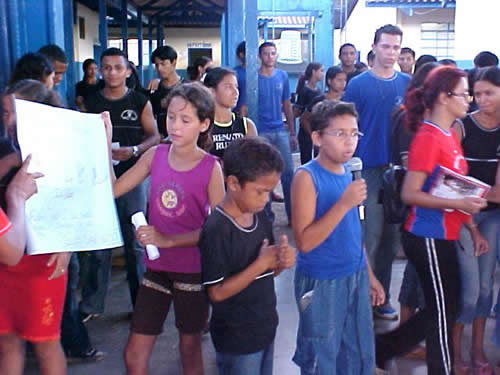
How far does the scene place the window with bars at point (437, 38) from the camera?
19281mm

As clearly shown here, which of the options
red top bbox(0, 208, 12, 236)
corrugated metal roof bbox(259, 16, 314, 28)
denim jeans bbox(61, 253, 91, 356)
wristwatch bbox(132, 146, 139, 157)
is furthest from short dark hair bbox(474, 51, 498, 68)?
corrugated metal roof bbox(259, 16, 314, 28)

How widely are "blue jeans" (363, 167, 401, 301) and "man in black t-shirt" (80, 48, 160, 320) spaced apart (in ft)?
4.82

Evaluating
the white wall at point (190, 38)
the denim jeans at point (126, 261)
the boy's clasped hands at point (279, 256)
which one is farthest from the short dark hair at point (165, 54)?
the white wall at point (190, 38)

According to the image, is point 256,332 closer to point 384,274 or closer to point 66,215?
point 66,215

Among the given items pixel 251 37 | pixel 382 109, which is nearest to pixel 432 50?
pixel 251 37

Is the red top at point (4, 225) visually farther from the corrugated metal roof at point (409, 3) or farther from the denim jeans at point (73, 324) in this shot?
the corrugated metal roof at point (409, 3)

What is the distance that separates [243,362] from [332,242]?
66 centimetres

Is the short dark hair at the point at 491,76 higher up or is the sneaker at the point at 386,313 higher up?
the short dark hair at the point at 491,76

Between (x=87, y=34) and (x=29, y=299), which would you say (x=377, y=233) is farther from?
(x=87, y=34)

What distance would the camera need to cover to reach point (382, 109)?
14.4 feet

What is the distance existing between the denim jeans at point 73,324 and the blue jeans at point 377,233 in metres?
1.87

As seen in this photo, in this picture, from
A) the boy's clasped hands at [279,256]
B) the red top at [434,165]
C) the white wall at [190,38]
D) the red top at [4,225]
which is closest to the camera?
the red top at [4,225]

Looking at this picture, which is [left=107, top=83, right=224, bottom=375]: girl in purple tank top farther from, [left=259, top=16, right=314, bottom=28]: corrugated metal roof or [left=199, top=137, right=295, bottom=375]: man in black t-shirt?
[left=259, top=16, right=314, bottom=28]: corrugated metal roof

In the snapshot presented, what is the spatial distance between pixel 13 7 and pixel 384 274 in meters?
2.97
